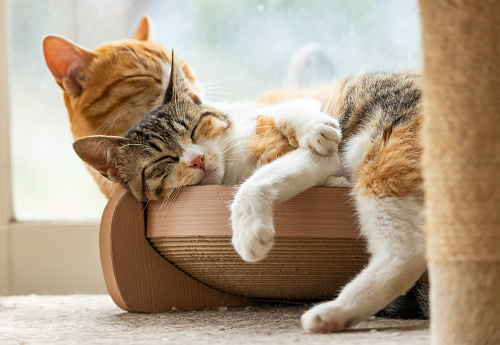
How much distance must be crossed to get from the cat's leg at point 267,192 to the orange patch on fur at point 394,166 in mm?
98

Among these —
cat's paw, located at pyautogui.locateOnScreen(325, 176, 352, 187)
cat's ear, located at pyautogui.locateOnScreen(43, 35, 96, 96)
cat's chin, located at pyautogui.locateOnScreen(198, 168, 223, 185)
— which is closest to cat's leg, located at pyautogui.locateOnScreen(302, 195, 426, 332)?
cat's paw, located at pyautogui.locateOnScreen(325, 176, 352, 187)

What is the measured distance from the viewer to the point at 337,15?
8.07ft

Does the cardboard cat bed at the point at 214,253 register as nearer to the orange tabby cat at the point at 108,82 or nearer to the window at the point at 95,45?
the orange tabby cat at the point at 108,82

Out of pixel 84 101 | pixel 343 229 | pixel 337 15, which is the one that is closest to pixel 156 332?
pixel 343 229

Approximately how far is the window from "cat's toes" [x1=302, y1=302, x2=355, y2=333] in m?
1.47

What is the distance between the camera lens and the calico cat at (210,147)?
1.37 m

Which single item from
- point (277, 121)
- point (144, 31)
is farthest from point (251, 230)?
point (144, 31)

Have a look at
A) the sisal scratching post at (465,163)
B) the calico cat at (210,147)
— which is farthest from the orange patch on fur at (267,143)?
the sisal scratching post at (465,163)

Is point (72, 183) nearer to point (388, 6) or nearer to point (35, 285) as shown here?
point (35, 285)

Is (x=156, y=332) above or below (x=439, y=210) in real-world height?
below

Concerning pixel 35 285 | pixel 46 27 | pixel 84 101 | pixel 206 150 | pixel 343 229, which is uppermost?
pixel 46 27

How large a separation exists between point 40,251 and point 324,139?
153cm

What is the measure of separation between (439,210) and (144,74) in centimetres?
127

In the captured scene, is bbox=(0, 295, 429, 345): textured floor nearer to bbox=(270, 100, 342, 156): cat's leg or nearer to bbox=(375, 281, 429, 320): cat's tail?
bbox=(375, 281, 429, 320): cat's tail
